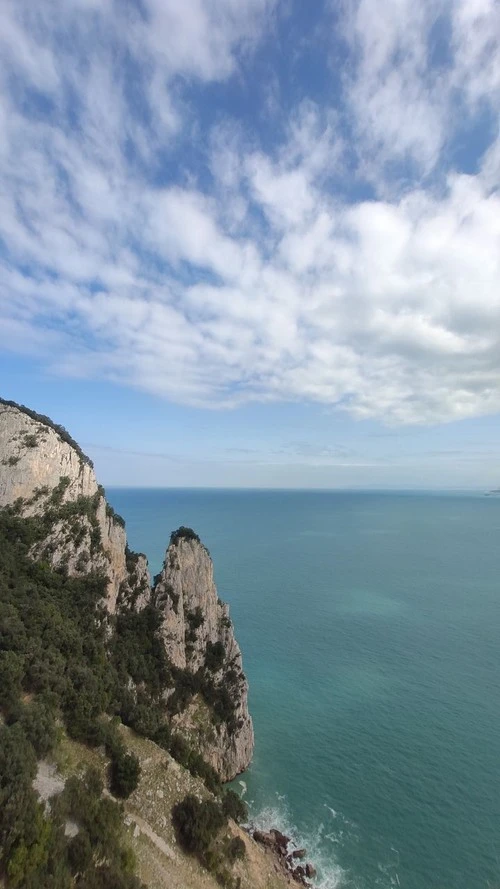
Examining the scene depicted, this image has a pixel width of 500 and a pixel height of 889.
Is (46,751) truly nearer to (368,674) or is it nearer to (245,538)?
(368,674)

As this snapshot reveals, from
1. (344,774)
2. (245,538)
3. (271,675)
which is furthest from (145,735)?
(245,538)

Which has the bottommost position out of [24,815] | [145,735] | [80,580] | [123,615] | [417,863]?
[417,863]

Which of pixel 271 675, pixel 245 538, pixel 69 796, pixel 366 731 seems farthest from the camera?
pixel 245 538

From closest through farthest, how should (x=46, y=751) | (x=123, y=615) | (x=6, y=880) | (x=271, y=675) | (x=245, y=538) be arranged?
(x=6, y=880), (x=46, y=751), (x=123, y=615), (x=271, y=675), (x=245, y=538)

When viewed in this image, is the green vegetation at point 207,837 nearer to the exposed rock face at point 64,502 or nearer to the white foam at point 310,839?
the white foam at point 310,839

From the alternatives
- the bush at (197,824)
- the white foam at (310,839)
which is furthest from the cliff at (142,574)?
the bush at (197,824)

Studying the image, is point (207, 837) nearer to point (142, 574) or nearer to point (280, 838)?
point (280, 838)

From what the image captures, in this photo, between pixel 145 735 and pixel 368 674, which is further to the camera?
pixel 368 674
